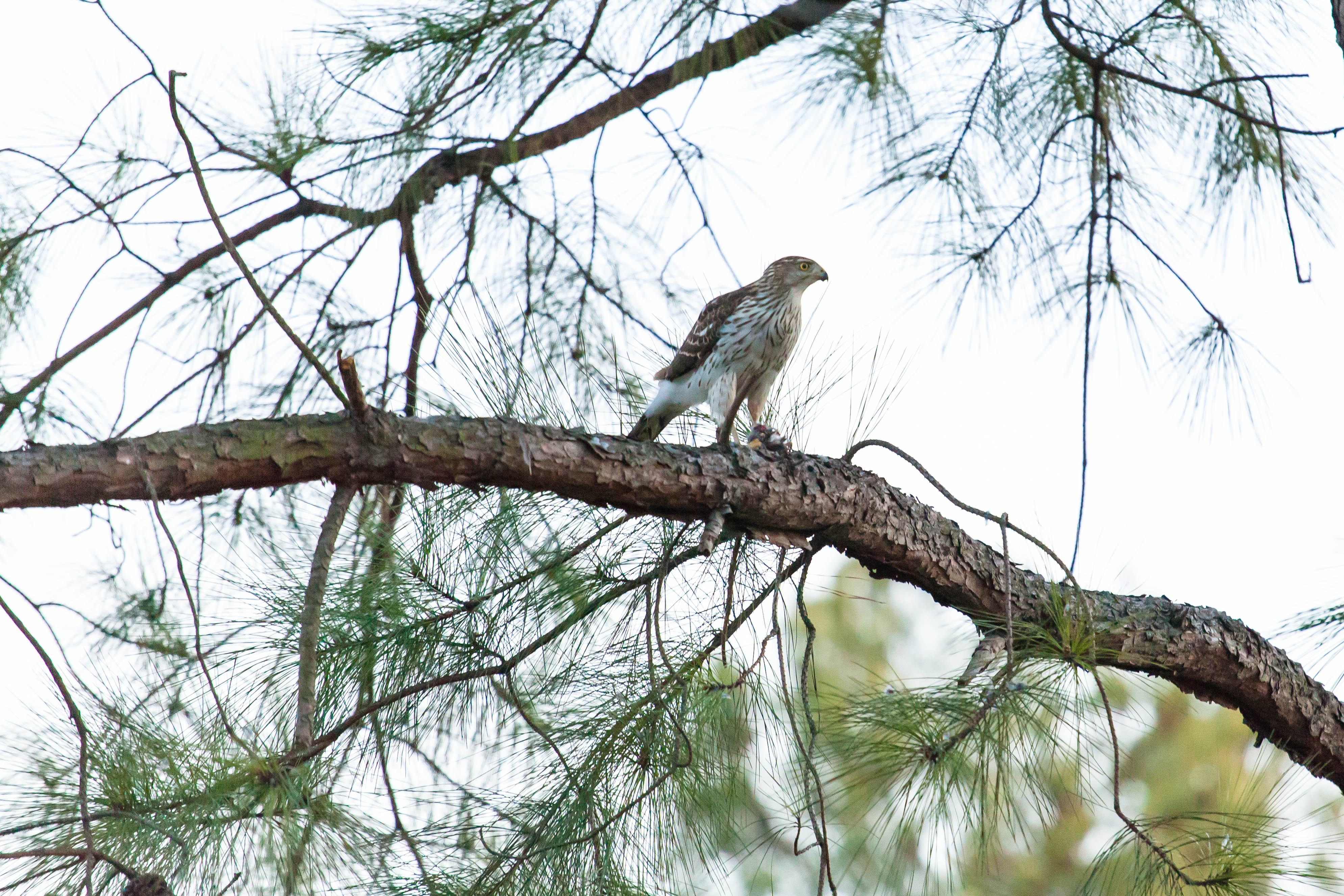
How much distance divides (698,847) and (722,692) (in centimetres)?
26

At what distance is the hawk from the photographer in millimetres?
3002

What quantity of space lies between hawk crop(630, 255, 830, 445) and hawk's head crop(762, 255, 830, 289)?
29 mm

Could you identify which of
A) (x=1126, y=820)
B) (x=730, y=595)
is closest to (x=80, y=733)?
(x=730, y=595)

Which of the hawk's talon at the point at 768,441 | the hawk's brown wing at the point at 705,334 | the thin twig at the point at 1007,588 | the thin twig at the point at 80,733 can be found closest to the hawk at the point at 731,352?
the hawk's brown wing at the point at 705,334

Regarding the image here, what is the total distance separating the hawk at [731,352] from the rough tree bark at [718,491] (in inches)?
35.9

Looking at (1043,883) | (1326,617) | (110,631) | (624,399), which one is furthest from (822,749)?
(1043,883)

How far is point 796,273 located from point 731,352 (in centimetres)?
40

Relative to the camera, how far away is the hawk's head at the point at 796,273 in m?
3.30

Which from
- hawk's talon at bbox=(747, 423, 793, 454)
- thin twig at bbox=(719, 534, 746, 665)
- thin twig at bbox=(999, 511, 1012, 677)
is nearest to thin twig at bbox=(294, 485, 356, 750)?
thin twig at bbox=(719, 534, 746, 665)

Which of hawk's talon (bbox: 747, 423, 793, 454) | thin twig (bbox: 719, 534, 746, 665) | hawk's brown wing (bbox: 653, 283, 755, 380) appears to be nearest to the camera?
thin twig (bbox: 719, 534, 746, 665)

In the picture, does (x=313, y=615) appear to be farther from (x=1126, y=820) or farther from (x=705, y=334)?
(x=705, y=334)

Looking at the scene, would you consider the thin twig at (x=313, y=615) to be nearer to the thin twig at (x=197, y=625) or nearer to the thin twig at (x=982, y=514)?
the thin twig at (x=197, y=625)

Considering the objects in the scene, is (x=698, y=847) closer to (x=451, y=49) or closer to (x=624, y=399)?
(x=624, y=399)

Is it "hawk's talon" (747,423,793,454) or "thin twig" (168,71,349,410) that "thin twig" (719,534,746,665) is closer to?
"hawk's talon" (747,423,793,454)
